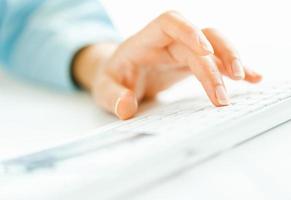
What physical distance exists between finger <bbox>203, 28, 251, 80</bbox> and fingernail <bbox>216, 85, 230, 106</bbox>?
0.02 meters

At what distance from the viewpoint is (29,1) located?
0.65 metres

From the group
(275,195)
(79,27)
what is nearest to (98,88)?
(79,27)

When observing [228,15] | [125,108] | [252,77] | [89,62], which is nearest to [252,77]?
[252,77]

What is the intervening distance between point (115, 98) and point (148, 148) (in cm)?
18

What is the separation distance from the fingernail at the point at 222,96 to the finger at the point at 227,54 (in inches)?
0.9

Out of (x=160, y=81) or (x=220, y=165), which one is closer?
(x=220, y=165)

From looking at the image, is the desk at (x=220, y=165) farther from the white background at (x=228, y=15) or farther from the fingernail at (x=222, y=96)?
the white background at (x=228, y=15)

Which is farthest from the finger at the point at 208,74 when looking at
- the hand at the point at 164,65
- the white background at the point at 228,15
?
the white background at the point at 228,15

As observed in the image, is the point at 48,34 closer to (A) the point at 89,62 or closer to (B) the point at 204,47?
(A) the point at 89,62

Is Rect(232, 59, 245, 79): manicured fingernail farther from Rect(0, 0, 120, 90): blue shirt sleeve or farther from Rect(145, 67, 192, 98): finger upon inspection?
Rect(0, 0, 120, 90): blue shirt sleeve

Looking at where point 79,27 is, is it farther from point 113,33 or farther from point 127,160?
point 127,160

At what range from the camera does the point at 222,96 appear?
1.18 feet

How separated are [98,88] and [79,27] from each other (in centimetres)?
16

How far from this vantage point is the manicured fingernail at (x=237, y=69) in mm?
383
